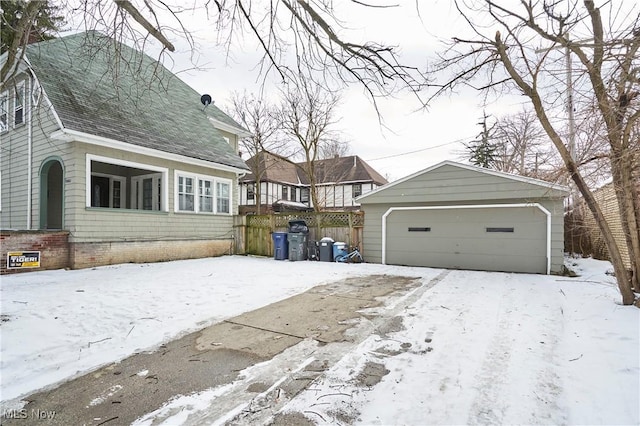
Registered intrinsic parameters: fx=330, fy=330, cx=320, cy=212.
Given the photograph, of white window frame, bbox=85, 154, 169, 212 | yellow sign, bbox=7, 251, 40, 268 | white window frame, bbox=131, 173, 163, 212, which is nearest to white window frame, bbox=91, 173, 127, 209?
white window frame, bbox=131, 173, 163, 212

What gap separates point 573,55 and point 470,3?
1.69m

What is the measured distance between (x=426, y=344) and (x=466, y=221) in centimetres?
658

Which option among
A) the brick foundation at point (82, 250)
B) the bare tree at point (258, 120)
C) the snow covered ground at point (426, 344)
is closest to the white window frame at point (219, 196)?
the brick foundation at point (82, 250)

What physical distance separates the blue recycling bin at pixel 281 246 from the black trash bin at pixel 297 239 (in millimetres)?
194

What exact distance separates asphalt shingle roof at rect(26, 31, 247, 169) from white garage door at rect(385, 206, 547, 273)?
22.5ft

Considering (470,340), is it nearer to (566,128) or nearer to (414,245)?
(566,128)

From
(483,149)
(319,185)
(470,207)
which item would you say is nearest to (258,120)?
(319,185)

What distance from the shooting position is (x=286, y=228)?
1196 cm

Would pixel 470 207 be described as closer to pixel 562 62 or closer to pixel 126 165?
pixel 562 62

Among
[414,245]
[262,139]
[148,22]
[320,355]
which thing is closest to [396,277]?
[414,245]

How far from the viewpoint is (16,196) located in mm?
9836

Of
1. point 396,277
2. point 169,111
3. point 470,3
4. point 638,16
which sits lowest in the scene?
point 396,277

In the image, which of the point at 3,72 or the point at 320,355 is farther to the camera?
the point at 3,72

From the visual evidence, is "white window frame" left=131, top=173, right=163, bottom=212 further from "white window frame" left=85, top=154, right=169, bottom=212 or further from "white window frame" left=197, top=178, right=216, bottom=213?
"white window frame" left=197, top=178, right=216, bottom=213
